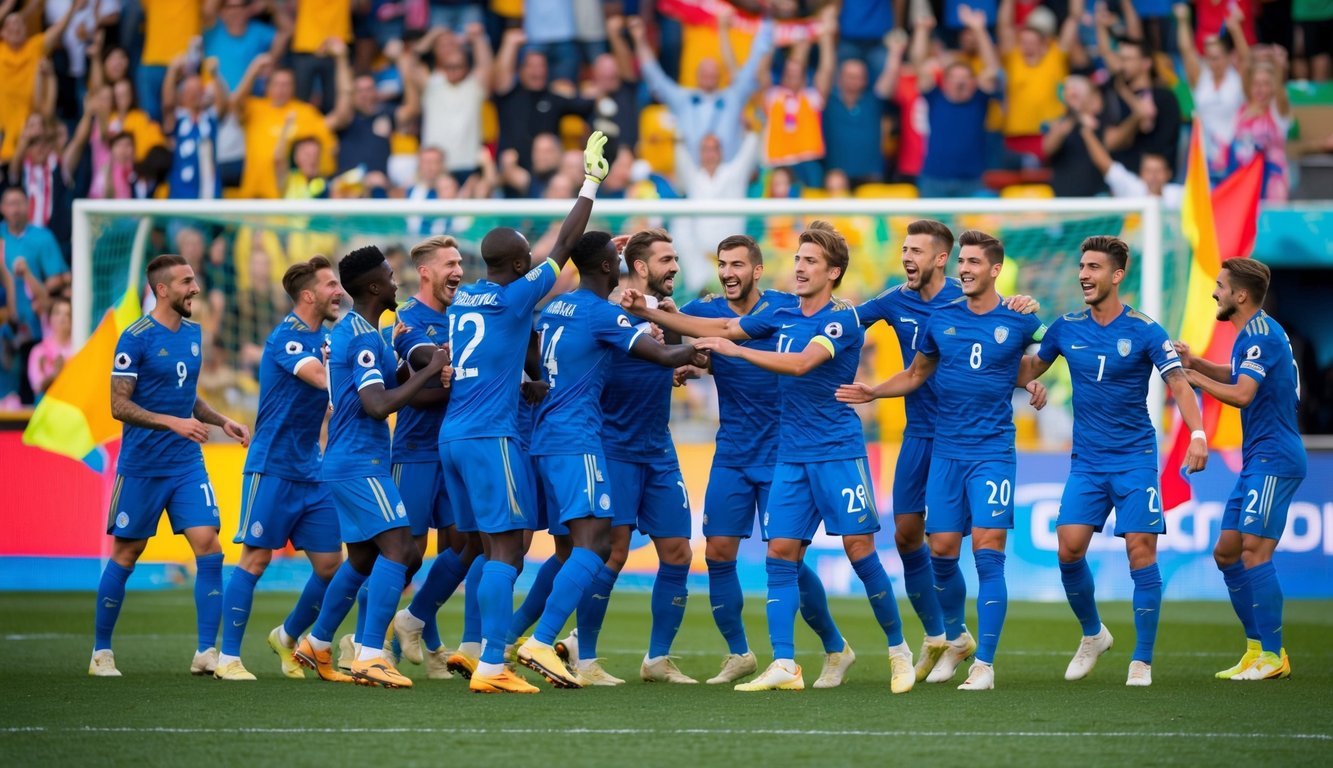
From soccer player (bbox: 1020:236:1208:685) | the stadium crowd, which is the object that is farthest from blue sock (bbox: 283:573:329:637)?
the stadium crowd

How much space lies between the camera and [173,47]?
18.8m

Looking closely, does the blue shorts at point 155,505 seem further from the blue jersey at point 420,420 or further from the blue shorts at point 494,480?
the blue shorts at point 494,480

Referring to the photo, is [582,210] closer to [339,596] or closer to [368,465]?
[368,465]

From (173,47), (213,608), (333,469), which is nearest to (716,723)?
(333,469)

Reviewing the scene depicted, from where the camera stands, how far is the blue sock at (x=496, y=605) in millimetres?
8398

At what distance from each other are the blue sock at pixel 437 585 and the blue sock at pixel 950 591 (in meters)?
2.59

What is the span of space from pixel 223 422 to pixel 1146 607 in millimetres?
5126

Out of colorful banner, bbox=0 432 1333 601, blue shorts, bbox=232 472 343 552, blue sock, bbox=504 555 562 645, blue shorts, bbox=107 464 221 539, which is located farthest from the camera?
colorful banner, bbox=0 432 1333 601

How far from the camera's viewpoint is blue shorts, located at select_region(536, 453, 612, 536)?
8.66 meters

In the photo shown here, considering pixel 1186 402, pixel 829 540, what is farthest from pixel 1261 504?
pixel 829 540

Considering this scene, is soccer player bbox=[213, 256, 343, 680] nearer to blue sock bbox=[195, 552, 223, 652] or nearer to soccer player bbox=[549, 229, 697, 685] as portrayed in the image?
blue sock bbox=[195, 552, 223, 652]

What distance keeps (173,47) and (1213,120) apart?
35.6ft

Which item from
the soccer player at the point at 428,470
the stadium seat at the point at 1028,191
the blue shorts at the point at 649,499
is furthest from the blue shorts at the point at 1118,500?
the stadium seat at the point at 1028,191

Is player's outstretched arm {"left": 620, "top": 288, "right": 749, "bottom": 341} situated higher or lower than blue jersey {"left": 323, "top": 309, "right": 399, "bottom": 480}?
higher
